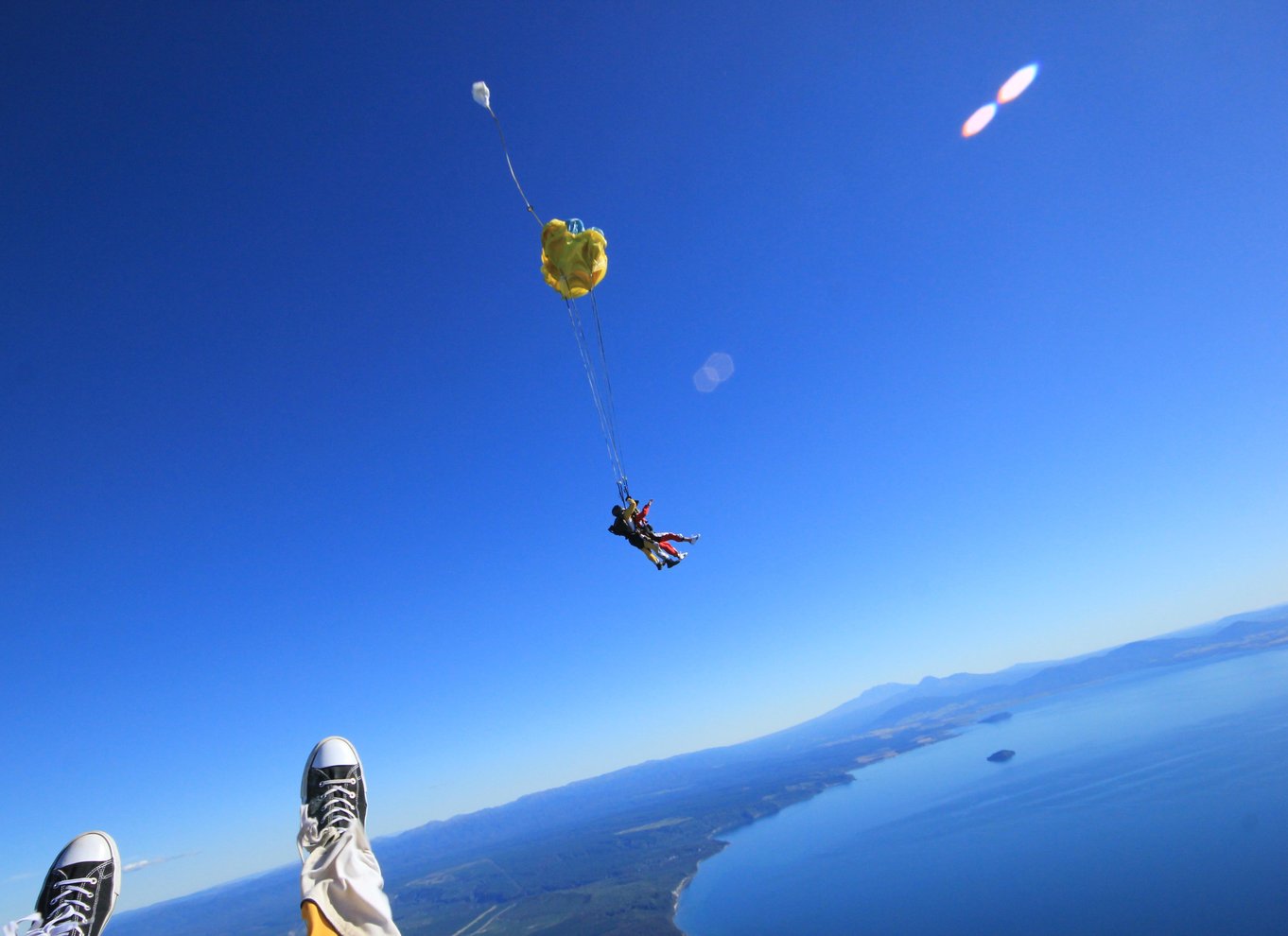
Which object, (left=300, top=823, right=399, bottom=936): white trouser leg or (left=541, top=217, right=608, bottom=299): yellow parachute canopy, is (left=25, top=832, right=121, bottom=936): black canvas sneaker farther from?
(left=541, top=217, right=608, bottom=299): yellow parachute canopy

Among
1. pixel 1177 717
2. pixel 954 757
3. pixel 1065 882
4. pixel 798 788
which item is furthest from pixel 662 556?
pixel 798 788

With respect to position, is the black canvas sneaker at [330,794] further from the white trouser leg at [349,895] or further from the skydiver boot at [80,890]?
the skydiver boot at [80,890]

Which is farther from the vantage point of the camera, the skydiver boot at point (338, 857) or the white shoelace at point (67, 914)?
the white shoelace at point (67, 914)

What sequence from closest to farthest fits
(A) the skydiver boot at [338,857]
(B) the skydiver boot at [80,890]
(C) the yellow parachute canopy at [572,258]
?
(A) the skydiver boot at [338,857], (B) the skydiver boot at [80,890], (C) the yellow parachute canopy at [572,258]

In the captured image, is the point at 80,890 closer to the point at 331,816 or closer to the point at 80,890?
the point at 80,890

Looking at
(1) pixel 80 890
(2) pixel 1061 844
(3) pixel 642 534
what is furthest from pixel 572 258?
(2) pixel 1061 844

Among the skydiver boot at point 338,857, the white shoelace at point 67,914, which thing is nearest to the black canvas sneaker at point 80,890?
the white shoelace at point 67,914

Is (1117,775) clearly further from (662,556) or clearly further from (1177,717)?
(662,556)

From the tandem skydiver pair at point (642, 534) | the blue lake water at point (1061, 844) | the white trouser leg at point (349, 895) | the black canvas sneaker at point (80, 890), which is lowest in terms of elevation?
the blue lake water at point (1061, 844)
